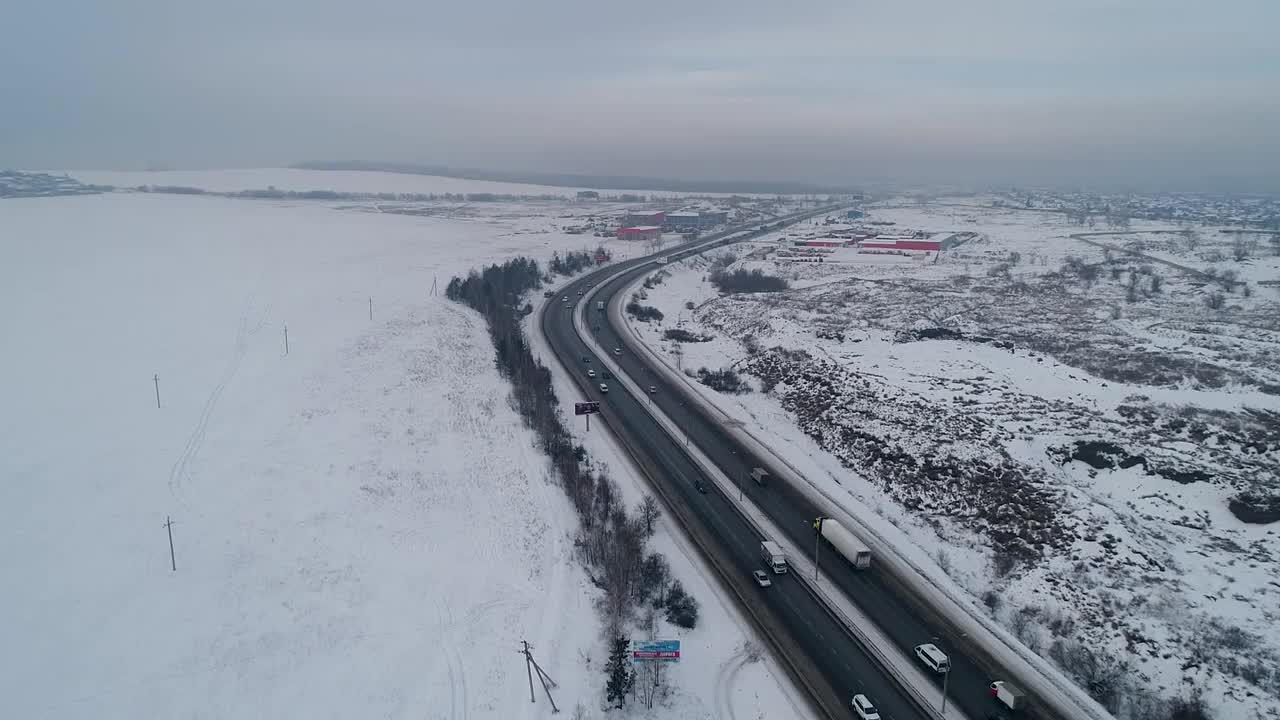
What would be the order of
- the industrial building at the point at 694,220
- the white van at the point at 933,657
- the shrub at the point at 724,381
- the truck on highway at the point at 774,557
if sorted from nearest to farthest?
1. the white van at the point at 933,657
2. the truck on highway at the point at 774,557
3. the shrub at the point at 724,381
4. the industrial building at the point at 694,220

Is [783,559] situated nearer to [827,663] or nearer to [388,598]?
[827,663]

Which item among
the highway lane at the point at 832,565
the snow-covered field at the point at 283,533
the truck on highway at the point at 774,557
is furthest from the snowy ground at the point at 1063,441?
the snow-covered field at the point at 283,533

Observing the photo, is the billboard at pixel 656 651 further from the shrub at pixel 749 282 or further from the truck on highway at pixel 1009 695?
the shrub at pixel 749 282

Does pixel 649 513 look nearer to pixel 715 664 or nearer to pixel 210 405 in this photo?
pixel 715 664

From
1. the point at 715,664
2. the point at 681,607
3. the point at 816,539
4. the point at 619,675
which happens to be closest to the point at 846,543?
the point at 816,539

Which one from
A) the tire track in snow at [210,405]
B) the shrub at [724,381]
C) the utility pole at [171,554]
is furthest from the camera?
the shrub at [724,381]

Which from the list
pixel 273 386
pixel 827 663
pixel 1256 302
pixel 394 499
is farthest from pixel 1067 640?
pixel 1256 302
